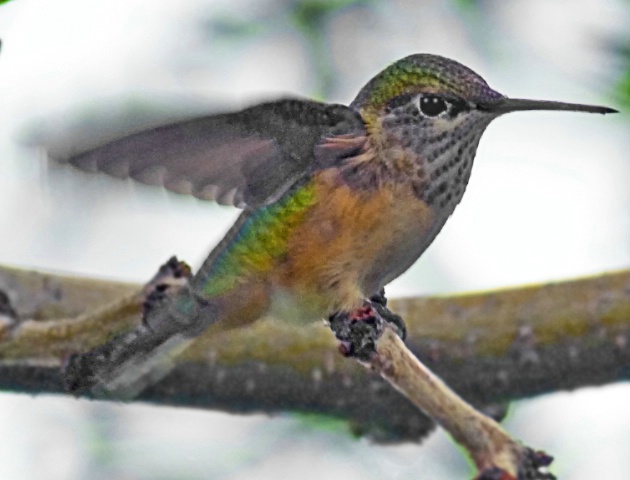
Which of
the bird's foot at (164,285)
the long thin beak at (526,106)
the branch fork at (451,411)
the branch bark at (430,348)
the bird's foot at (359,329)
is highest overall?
the long thin beak at (526,106)

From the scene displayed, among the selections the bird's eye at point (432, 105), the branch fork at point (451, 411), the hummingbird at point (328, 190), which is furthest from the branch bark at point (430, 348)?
the branch fork at point (451, 411)

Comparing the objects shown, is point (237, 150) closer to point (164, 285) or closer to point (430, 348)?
point (164, 285)

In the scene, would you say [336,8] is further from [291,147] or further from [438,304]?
[291,147]

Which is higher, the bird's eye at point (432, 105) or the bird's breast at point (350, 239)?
the bird's eye at point (432, 105)

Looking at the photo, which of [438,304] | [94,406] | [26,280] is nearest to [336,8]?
[438,304]

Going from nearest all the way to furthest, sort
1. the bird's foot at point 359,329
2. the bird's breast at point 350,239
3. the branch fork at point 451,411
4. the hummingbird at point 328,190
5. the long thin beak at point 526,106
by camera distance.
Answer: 1. the branch fork at point 451,411
2. the bird's foot at point 359,329
3. the long thin beak at point 526,106
4. the hummingbird at point 328,190
5. the bird's breast at point 350,239

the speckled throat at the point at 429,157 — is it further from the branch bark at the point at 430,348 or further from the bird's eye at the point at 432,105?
the branch bark at the point at 430,348

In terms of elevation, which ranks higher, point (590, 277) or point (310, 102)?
point (310, 102)

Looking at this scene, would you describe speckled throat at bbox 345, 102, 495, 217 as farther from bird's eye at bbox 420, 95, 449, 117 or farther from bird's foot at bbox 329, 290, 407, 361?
bird's foot at bbox 329, 290, 407, 361
